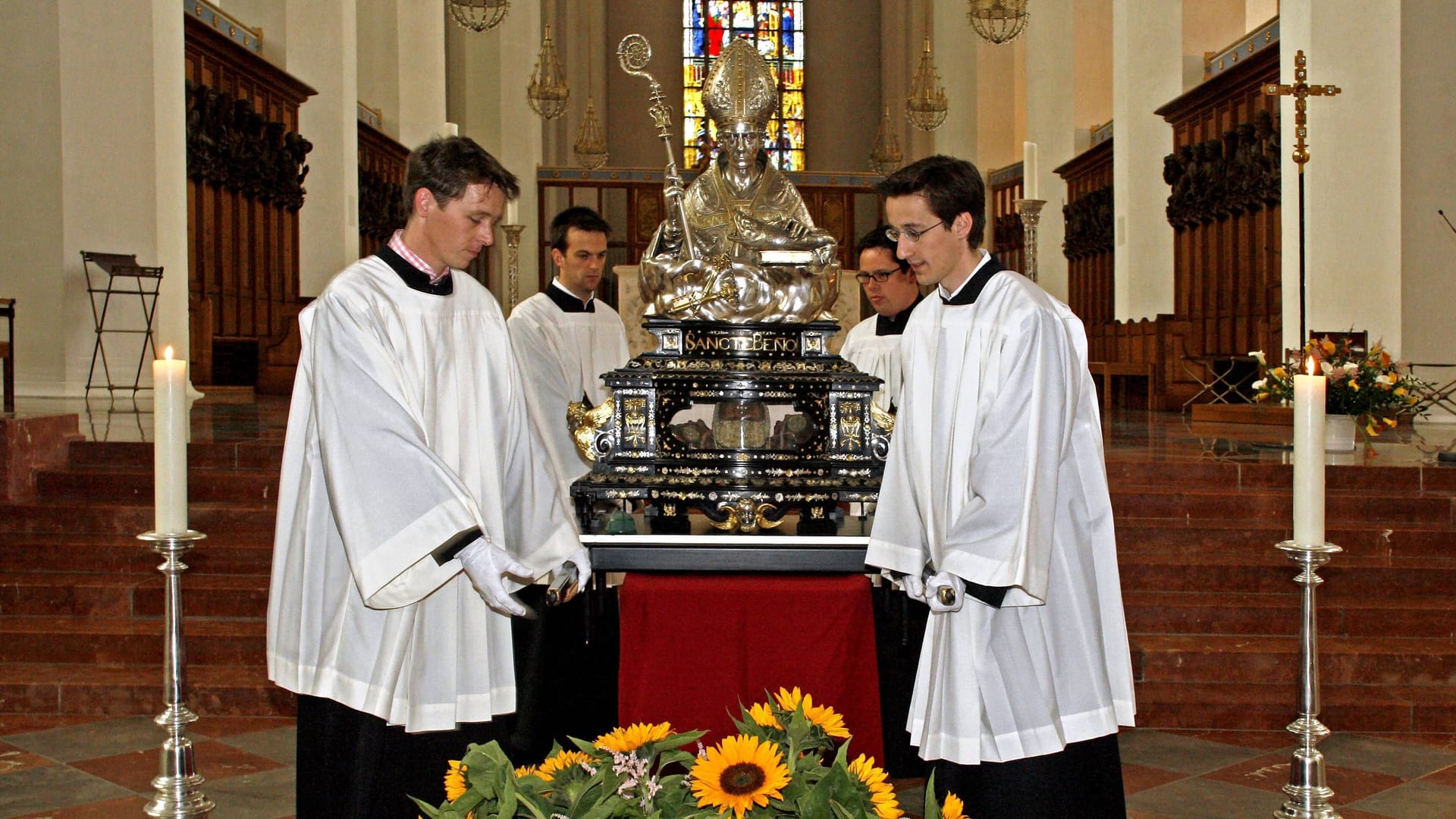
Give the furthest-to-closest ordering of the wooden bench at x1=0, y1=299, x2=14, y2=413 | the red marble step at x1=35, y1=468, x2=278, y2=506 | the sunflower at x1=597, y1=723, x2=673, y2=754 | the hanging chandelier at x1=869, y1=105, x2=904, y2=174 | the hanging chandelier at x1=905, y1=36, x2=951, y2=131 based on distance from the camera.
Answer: the hanging chandelier at x1=869, y1=105, x2=904, y2=174, the hanging chandelier at x1=905, y1=36, x2=951, y2=131, the wooden bench at x1=0, y1=299, x2=14, y2=413, the red marble step at x1=35, y1=468, x2=278, y2=506, the sunflower at x1=597, y1=723, x2=673, y2=754

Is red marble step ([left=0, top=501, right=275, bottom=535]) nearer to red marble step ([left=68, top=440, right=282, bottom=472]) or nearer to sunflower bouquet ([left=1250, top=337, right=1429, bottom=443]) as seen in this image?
red marble step ([left=68, top=440, right=282, bottom=472])

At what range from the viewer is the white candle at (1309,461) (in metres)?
2.71

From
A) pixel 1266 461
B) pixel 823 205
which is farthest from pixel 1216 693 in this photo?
pixel 823 205

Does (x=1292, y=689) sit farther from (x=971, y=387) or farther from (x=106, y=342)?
(x=106, y=342)

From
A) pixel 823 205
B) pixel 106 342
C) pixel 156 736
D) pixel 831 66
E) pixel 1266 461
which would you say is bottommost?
pixel 156 736

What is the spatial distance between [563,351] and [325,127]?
11067 millimetres

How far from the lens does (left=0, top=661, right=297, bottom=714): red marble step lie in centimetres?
490

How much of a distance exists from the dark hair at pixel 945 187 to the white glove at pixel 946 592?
0.75 metres

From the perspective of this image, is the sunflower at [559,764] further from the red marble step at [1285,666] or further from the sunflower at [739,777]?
the red marble step at [1285,666]

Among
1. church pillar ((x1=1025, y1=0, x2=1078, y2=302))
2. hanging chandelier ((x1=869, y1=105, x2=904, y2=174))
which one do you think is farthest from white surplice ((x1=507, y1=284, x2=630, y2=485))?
hanging chandelier ((x1=869, y1=105, x2=904, y2=174))

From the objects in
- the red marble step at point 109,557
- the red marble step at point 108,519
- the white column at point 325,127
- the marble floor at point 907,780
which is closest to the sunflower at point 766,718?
the marble floor at point 907,780

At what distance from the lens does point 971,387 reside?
2934 millimetres

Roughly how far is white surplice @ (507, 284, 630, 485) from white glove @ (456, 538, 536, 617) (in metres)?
2.51

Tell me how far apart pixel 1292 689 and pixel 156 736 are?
13.9ft
